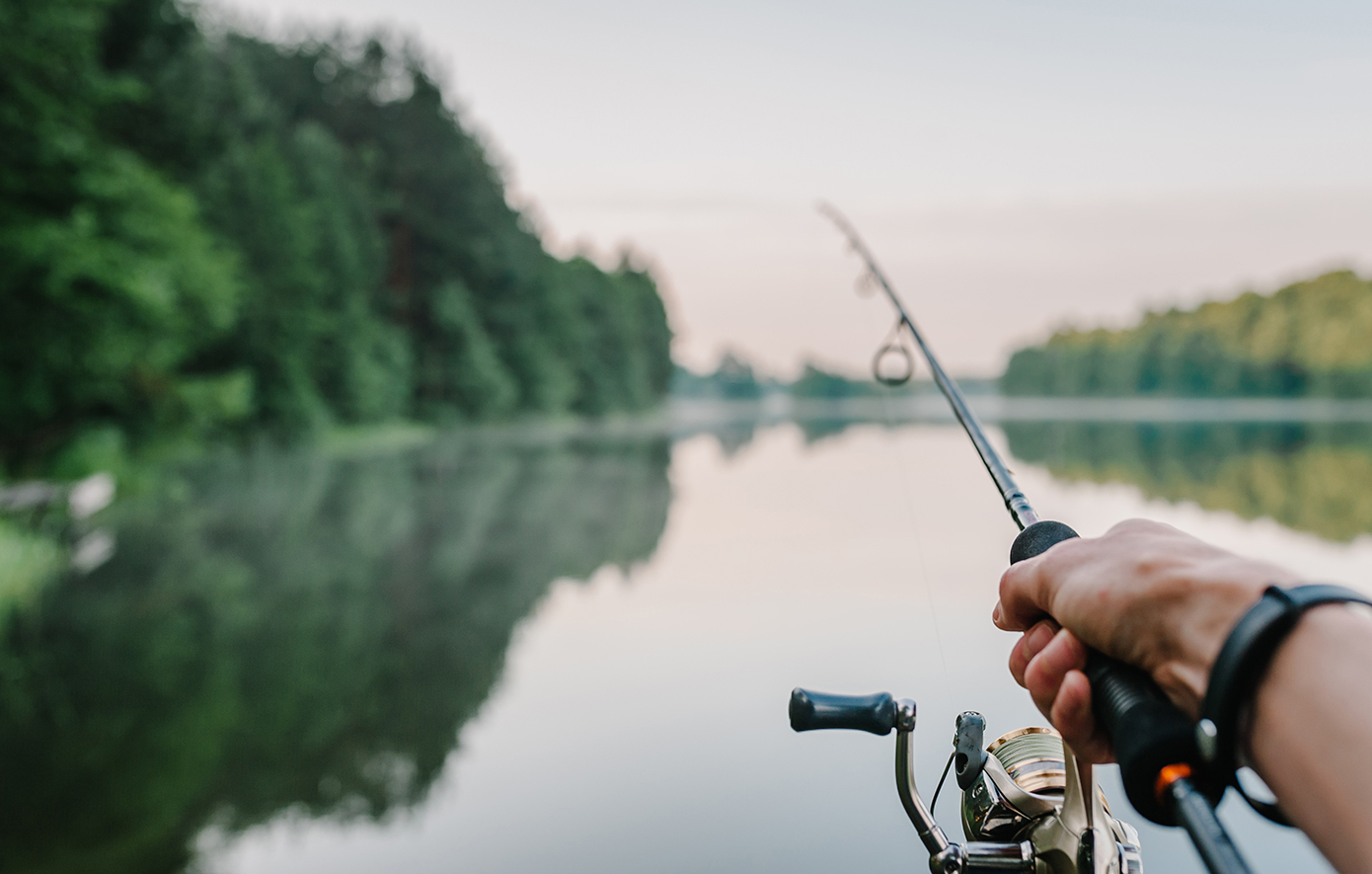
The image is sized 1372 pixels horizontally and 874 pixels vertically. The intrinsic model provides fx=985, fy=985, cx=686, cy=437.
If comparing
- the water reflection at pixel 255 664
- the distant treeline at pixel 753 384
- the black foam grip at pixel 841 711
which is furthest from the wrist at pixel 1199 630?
the distant treeline at pixel 753 384

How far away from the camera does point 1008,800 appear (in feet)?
5.66

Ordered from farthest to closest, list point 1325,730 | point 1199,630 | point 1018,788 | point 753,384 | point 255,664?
point 753,384 < point 255,664 < point 1018,788 < point 1199,630 < point 1325,730

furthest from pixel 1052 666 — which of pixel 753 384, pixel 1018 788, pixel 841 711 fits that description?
pixel 753 384

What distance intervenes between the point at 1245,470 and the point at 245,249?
28311 mm

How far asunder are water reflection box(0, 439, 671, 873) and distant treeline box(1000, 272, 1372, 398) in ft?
310

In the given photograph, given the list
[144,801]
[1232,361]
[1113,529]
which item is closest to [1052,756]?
[1113,529]

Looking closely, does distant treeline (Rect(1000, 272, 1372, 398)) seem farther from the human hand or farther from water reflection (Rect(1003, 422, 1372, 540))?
the human hand

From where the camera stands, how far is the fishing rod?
0.93 m

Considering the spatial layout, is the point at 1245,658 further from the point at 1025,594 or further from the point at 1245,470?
the point at 1245,470

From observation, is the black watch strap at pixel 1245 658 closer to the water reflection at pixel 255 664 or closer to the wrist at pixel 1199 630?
the wrist at pixel 1199 630

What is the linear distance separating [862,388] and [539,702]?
16235cm

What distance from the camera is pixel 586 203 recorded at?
140ft

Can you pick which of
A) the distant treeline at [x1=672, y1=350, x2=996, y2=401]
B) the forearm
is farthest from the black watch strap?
the distant treeline at [x1=672, y1=350, x2=996, y2=401]

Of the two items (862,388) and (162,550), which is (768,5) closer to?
(162,550)
